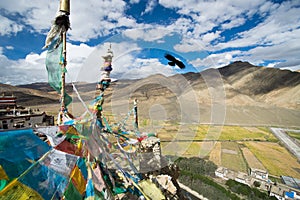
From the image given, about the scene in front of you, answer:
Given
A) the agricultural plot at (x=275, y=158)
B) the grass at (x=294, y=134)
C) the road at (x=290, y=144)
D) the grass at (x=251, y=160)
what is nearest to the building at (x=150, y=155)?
the agricultural plot at (x=275, y=158)

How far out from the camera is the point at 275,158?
34.2 m

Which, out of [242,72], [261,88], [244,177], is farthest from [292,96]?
[244,177]

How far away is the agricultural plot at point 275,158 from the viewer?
28.8m

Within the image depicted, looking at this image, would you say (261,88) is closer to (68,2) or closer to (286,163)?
(286,163)

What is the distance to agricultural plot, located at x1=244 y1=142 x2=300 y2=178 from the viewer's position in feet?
94.6

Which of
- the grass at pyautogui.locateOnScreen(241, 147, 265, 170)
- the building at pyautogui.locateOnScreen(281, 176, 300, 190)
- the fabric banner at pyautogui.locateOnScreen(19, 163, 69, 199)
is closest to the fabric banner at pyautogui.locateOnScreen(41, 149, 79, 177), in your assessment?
the fabric banner at pyautogui.locateOnScreen(19, 163, 69, 199)

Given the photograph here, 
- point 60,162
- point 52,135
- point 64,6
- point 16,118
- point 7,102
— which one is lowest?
point 60,162

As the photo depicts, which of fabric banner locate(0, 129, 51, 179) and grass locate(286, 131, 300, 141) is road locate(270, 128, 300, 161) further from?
fabric banner locate(0, 129, 51, 179)

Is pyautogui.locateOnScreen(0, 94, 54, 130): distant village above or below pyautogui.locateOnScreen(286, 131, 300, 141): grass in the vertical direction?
above

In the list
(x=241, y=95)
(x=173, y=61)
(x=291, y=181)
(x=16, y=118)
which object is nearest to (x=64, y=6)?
(x=173, y=61)

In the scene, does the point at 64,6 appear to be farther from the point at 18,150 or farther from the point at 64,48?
the point at 18,150

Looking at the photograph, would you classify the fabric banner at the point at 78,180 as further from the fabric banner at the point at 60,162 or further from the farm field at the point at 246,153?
the farm field at the point at 246,153

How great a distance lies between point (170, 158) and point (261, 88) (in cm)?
11351

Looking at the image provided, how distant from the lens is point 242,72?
128 meters
